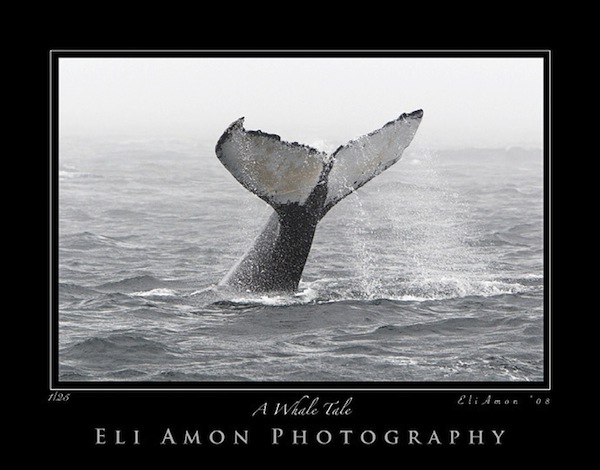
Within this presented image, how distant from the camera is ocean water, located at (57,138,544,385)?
885cm

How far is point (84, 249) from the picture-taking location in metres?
14.7

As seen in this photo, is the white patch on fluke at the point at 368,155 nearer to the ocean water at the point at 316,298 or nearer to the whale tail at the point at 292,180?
the whale tail at the point at 292,180

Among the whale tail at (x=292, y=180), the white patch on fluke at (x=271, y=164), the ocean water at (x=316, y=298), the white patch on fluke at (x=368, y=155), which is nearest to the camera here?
the ocean water at (x=316, y=298)

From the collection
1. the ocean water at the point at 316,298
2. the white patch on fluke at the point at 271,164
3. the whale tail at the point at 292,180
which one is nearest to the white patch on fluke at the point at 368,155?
the whale tail at the point at 292,180

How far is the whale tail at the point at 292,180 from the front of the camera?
966 cm

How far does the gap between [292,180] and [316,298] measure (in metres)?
1.36

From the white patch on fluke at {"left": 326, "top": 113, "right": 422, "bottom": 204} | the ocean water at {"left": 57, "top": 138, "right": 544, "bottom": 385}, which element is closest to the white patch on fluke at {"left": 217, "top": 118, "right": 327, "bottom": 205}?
the white patch on fluke at {"left": 326, "top": 113, "right": 422, "bottom": 204}

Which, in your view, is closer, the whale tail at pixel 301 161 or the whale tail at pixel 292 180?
the whale tail at pixel 301 161

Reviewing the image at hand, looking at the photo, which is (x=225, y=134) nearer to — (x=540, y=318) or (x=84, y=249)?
(x=540, y=318)

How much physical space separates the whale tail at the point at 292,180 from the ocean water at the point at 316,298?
285 mm
